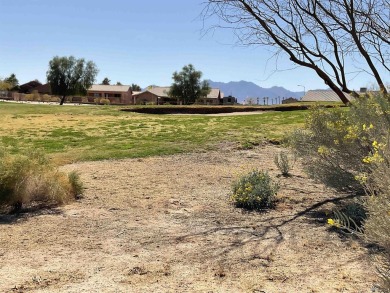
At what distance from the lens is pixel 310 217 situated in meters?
6.42

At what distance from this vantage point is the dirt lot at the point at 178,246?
4148mm

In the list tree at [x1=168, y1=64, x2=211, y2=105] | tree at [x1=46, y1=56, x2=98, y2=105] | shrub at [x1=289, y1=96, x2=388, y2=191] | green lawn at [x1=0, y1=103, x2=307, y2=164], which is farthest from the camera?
tree at [x1=168, y1=64, x2=211, y2=105]

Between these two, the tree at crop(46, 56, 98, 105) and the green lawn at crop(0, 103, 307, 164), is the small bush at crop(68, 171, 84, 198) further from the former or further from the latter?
the tree at crop(46, 56, 98, 105)

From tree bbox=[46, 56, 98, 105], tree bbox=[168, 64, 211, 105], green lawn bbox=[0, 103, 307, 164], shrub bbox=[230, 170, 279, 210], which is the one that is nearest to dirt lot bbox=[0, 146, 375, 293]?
shrub bbox=[230, 170, 279, 210]

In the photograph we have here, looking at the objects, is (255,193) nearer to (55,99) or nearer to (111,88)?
(55,99)

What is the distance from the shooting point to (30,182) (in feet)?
22.6

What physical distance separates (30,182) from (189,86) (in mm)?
76118

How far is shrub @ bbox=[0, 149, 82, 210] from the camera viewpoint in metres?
6.71

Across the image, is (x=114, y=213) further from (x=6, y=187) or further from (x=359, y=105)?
(x=359, y=105)

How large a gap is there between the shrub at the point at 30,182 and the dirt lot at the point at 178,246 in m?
0.30

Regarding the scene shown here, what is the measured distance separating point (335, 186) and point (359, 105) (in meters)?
1.20

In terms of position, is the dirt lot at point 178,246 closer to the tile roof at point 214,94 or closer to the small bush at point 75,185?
the small bush at point 75,185

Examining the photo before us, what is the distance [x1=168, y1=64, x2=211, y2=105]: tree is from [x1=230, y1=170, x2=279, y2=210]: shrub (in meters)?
74.5

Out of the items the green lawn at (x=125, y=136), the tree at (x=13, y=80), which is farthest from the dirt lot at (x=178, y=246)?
the tree at (x=13, y=80)
